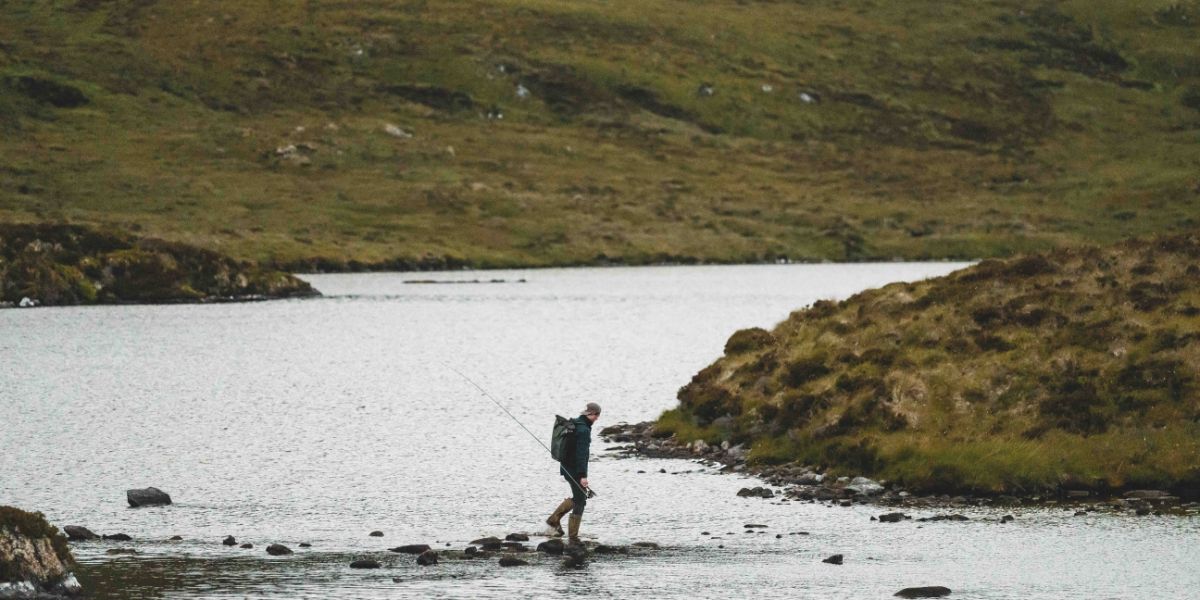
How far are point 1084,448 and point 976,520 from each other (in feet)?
18.5

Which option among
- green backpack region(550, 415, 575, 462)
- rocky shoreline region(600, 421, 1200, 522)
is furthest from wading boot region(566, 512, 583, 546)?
rocky shoreline region(600, 421, 1200, 522)

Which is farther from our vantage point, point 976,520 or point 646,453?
point 646,453

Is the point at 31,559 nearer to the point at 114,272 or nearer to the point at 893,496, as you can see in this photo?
the point at 893,496

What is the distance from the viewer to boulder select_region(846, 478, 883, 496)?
41188 millimetres

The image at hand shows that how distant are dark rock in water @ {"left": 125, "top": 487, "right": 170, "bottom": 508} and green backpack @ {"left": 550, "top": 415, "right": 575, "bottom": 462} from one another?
1358 cm

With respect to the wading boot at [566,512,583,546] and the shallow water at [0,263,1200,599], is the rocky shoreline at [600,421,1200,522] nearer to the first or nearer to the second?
the shallow water at [0,263,1200,599]

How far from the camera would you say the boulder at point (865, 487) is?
4119 centimetres

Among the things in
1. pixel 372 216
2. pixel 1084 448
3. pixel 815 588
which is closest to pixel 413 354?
pixel 1084 448

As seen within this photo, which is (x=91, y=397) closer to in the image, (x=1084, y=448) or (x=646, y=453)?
(x=646, y=453)

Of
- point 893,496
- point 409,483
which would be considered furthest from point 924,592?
point 409,483

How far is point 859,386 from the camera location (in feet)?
154

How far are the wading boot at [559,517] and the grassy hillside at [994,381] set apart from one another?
10326 mm

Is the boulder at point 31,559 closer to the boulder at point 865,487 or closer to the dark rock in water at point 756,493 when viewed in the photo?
the dark rock in water at point 756,493

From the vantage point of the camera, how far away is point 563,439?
34531 mm
